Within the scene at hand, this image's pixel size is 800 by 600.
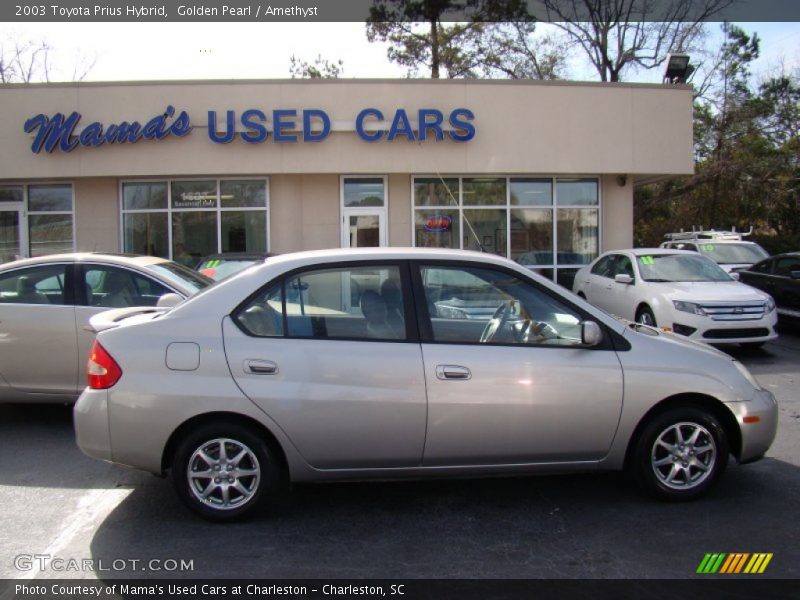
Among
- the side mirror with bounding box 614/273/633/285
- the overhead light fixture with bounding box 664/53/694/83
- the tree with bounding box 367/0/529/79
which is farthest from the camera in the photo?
the tree with bounding box 367/0/529/79

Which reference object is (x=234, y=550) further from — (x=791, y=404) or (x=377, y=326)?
(x=791, y=404)

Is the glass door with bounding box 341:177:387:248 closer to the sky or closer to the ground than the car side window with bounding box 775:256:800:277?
closer to the sky

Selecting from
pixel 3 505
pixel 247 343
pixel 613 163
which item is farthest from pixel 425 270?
pixel 613 163

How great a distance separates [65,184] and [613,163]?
12074 mm

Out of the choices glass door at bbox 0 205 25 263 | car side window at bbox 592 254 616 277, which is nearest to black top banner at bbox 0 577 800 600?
car side window at bbox 592 254 616 277

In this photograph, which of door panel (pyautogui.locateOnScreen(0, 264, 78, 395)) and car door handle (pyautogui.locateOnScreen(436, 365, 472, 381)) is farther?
door panel (pyautogui.locateOnScreen(0, 264, 78, 395))

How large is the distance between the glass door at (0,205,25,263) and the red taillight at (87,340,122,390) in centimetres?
1312

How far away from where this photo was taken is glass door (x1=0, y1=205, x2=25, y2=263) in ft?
51.1

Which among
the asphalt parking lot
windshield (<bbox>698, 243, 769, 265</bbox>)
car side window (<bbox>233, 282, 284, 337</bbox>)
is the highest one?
windshield (<bbox>698, 243, 769, 265</bbox>)

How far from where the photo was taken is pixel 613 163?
15148 mm

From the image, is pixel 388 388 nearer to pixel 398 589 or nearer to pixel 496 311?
pixel 496 311

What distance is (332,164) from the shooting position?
576 inches

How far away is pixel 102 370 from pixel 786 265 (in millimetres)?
12064

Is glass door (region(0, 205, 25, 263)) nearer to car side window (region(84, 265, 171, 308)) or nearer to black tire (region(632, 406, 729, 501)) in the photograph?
car side window (region(84, 265, 171, 308))
